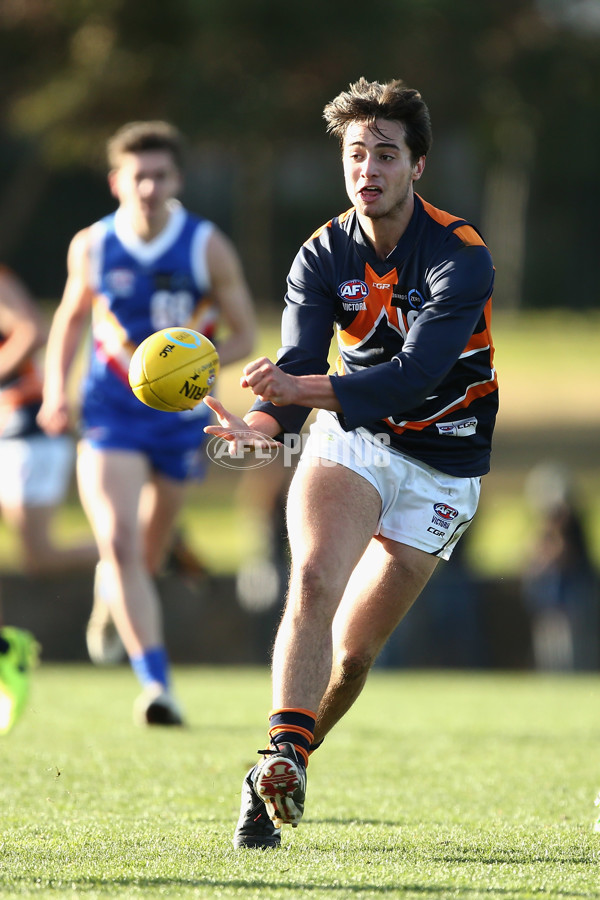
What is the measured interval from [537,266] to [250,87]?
12.3 meters

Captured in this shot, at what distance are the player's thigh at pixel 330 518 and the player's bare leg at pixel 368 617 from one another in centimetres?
21

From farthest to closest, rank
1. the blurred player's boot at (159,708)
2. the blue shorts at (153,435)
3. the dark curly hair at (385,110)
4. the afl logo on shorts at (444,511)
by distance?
the blue shorts at (153,435) → the blurred player's boot at (159,708) → the afl logo on shorts at (444,511) → the dark curly hair at (385,110)

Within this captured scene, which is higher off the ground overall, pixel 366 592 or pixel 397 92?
pixel 397 92

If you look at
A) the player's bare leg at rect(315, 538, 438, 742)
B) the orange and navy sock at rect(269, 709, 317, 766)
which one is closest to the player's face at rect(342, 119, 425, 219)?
the player's bare leg at rect(315, 538, 438, 742)

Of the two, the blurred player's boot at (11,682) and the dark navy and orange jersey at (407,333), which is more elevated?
Answer: the dark navy and orange jersey at (407,333)

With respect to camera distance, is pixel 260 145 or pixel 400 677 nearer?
pixel 400 677

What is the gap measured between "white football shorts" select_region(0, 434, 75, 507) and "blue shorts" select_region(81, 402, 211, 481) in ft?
5.57

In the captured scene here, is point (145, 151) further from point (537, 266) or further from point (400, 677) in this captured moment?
point (537, 266)

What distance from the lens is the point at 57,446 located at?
29.9ft

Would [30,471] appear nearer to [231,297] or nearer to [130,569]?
[130,569]

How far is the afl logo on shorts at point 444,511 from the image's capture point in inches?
180

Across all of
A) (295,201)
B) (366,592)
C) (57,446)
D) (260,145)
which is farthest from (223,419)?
(295,201)

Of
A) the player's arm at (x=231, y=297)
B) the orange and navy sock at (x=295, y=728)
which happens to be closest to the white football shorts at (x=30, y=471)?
the player's arm at (x=231, y=297)

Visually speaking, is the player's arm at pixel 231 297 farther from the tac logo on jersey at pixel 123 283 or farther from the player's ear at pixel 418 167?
the player's ear at pixel 418 167
